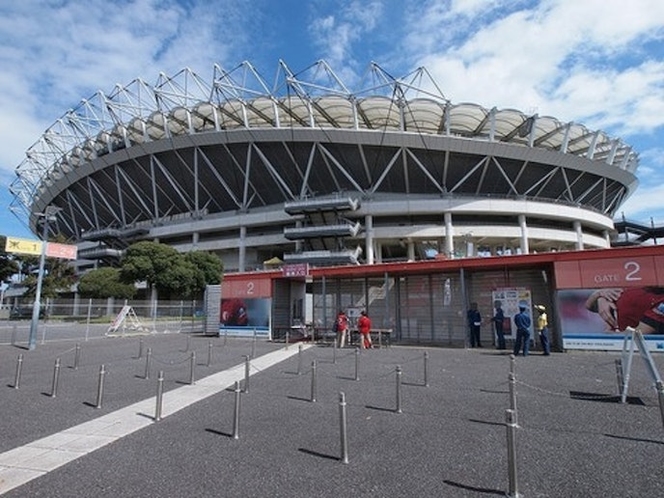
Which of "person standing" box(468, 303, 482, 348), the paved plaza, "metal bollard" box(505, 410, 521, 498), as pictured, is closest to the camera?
"metal bollard" box(505, 410, 521, 498)

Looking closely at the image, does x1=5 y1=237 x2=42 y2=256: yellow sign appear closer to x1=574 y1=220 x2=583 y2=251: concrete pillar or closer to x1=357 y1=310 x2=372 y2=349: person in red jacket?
x1=357 y1=310 x2=372 y2=349: person in red jacket

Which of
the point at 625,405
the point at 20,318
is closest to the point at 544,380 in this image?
the point at 625,405

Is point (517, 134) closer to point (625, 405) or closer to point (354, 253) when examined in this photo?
point (354, 253)

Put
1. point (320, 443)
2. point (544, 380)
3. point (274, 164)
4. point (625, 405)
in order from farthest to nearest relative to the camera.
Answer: point (274, 164)
point (544, 380)
point (625, 405)
point (320, 443)

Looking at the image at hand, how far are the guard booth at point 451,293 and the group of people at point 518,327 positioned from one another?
42cm

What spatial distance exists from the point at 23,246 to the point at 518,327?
22.2 m

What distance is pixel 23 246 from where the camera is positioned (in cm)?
1925

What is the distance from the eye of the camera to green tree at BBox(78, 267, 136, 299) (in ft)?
164

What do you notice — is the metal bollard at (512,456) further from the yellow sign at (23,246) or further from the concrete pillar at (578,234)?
the concrete pillar at (578,234)

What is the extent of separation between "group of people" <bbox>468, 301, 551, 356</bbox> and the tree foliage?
1562 inches

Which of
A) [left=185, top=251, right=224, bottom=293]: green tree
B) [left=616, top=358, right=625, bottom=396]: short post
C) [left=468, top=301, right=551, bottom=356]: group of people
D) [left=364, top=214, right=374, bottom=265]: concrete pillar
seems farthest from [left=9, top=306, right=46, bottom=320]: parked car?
[left=616, top=358, right=625, bottom=396]: short post

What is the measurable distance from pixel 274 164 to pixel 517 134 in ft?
111

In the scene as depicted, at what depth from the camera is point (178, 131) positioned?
6306 centimetres

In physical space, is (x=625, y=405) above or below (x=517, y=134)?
below
